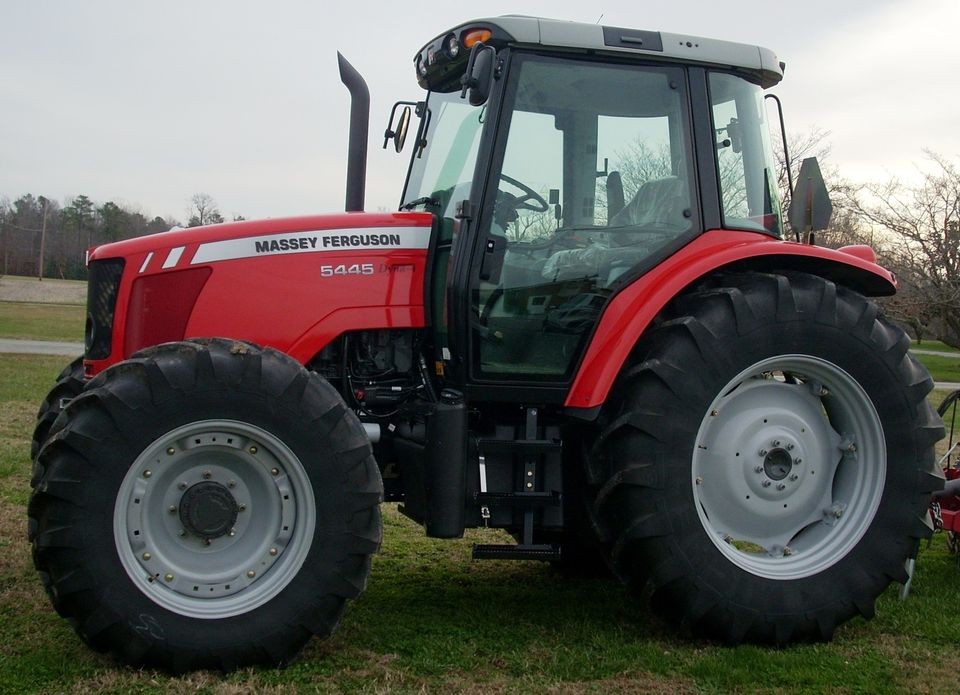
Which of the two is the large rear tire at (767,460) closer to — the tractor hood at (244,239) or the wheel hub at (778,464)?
the wheel hub at (778,464)

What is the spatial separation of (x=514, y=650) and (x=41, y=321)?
30.1 m

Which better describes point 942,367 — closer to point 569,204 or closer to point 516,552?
point 569,204

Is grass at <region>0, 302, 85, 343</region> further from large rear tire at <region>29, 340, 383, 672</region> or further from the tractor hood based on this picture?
large rear tire at <region>29, 340, 383, 672</region>

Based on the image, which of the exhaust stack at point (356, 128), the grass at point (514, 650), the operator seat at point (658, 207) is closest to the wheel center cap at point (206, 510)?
the grass at point (514, 650)

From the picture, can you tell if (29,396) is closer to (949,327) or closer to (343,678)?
(343,678)

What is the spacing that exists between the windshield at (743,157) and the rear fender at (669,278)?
127 mm

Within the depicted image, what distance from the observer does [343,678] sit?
358 cm

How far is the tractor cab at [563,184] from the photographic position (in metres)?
4.19

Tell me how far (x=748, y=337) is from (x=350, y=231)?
1821 millimetres

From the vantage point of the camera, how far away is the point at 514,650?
4.00m

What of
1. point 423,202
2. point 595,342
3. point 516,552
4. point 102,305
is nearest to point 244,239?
point 102,305

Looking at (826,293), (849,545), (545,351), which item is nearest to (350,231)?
(545,351)

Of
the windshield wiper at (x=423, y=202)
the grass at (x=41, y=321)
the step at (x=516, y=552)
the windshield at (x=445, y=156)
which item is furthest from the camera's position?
the grass at (x=41, y=321)

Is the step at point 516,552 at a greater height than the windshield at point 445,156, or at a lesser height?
lesser
